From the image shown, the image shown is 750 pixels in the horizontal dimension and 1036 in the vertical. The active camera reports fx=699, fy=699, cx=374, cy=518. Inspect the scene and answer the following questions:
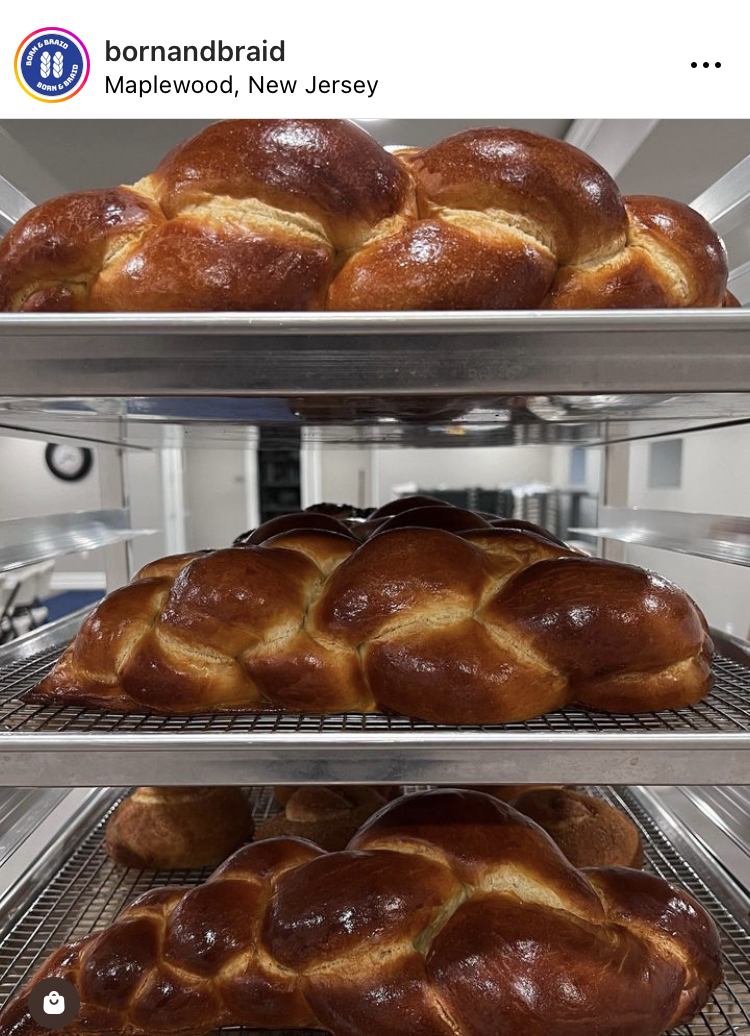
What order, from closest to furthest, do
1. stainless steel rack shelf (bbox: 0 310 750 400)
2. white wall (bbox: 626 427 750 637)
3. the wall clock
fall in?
stainless steel rack shelf (bbox: 0 310 750 400), white wall (bbox: 626 427 750 637), the wall clock

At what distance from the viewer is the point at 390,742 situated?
0.73m

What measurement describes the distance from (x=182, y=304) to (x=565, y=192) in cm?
45

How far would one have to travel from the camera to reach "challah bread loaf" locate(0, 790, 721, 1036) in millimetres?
784

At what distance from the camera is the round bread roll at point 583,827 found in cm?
112

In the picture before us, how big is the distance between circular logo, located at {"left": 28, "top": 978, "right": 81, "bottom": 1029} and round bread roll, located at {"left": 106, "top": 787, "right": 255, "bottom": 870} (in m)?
0.35

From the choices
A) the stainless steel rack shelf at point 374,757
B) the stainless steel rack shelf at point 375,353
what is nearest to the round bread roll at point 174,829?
the stainless steel rack shelf at point 374,757

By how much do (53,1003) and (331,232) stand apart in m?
0.95

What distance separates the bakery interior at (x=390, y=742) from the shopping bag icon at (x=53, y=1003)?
29mm

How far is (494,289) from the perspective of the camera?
77 cm

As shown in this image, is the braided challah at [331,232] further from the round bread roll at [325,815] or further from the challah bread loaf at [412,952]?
the round bread roll at [325,815]

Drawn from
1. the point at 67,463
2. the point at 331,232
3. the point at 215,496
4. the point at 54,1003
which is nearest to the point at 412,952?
the point at 54,1003
